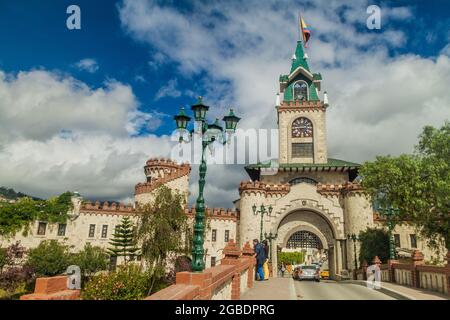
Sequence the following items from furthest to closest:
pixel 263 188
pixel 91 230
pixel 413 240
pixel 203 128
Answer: pixel 91 230, pixel 263 188, pixel 413 240, pixel 203 128

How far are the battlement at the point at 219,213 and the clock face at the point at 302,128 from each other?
12798 millimetres

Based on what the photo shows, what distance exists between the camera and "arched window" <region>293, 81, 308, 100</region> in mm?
41719

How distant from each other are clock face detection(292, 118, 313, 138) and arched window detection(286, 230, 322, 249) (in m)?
12.7

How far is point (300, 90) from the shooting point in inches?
1661

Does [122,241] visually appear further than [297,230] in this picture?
Yes

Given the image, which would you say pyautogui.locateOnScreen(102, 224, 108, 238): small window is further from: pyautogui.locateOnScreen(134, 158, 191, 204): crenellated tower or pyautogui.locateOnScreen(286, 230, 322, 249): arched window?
pyautogui.locateOnScreen(286, 230, 322, 249): arched window

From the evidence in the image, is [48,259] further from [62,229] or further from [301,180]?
[301,180]

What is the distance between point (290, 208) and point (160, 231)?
44.4 ft

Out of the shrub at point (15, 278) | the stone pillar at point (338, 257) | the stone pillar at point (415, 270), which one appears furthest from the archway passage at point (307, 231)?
the shrub at point (15, 278)

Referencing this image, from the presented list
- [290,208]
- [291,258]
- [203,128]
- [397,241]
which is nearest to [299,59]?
[290,208]
